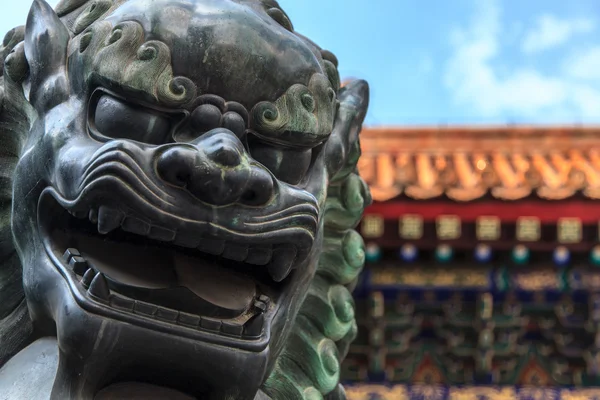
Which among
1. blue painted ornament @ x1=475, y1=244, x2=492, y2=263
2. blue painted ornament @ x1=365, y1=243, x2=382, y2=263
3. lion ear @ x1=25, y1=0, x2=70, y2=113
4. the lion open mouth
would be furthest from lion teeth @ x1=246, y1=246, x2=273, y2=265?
blue painted ornament @ x1=475, y1=244, x2=492, y2=263

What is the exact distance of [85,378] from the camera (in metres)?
1.52

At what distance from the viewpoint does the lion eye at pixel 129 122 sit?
1.54 meters

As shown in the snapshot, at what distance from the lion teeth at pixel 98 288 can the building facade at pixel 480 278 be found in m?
3.20

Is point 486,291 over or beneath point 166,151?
beneath

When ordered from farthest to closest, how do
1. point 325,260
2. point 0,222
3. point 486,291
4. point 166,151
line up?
point 486,291, point 325,260, point 0,222, point 166,151

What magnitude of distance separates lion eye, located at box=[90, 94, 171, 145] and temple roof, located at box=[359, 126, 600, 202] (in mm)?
3104

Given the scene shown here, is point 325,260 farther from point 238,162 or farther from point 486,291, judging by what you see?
point 486,291

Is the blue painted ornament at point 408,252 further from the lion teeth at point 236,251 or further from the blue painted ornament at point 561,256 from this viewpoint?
the lion teeth at point 236,251

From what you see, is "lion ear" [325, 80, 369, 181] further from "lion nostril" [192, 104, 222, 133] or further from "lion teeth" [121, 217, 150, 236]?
"lion teeth" [121, 217, 150, 236]

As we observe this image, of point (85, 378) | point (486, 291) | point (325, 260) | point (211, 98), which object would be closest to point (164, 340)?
point (85, 378)

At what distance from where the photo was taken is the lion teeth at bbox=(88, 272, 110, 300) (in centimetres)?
147

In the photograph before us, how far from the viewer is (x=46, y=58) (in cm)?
164

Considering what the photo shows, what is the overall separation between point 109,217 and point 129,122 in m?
0.18

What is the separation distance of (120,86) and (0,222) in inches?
17.3
